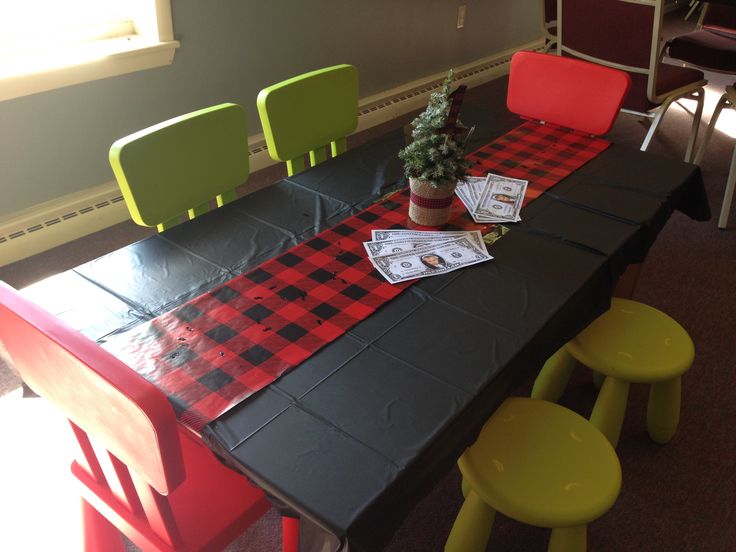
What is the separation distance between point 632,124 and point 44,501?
3463 millimetres

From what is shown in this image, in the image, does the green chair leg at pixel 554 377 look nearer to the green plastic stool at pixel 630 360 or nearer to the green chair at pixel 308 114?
the green plastic stool at pixel 630 360

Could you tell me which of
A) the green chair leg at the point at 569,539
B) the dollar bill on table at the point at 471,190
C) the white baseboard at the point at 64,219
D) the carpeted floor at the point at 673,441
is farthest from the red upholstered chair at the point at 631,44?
the green chair leg at the point at 569,539

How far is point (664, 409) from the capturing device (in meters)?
1.73

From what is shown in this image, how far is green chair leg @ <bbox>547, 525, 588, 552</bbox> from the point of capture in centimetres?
128

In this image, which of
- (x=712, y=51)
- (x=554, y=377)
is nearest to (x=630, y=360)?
(x=554, y=377)

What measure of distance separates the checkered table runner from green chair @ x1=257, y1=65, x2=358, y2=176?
0.41 meters

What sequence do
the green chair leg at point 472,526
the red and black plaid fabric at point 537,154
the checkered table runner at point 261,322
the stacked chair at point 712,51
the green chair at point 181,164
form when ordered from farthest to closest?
the stacked chair at point 712,51, the red and black plaid fabric at point 537,154, the green chair at point 181,164, the green chair leg at point 472,526, the checkered table runner at point 261,322

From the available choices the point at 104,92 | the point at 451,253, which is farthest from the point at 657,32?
the point at 104,92

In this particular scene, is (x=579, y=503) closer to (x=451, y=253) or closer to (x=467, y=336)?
(x=467, y=336)

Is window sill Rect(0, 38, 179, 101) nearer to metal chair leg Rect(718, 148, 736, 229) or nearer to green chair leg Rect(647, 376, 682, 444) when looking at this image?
green chair leg Rect(647, 376, 682, 444)

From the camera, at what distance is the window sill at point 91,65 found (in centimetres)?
213

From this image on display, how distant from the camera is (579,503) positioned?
3.90 ft

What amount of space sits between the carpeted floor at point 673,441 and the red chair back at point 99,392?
0.68m

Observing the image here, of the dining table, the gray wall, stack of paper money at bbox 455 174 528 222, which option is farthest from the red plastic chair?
the gray wall
